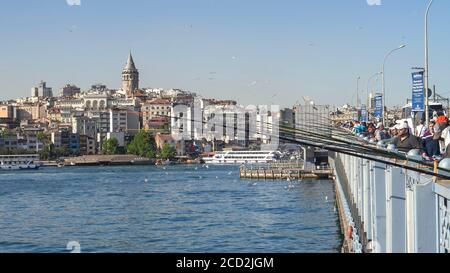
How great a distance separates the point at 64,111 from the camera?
147ft

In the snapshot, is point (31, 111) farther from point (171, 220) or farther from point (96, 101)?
point (171, 220)

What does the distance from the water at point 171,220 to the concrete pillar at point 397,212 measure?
434cm

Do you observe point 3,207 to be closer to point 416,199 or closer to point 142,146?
point 416,199

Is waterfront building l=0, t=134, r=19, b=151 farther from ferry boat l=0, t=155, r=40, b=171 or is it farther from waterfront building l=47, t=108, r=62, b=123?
waterfront building l=47, t=108, r=62, b=123

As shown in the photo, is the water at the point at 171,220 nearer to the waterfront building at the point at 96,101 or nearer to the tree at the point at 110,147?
the tree at the point at 110,147

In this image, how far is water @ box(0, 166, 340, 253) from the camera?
779cm

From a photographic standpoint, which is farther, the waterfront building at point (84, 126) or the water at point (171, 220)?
the waterfront building at point (84, 126)

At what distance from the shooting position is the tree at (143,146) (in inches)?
1361

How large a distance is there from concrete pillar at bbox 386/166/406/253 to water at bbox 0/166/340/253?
434 cm

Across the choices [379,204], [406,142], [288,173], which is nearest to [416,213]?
[406,142]

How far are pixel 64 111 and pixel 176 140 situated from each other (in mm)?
10198

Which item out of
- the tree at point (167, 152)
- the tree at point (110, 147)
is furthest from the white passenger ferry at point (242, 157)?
the tree at point (110, 147)

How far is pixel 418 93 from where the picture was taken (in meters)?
4.60

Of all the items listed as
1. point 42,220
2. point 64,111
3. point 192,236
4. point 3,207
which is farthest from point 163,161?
point 192,236
